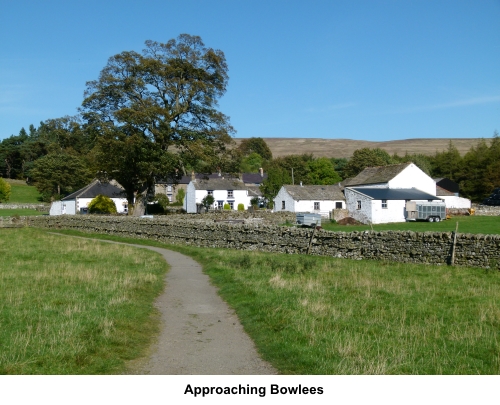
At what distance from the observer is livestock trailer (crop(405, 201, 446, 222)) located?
59875 mm

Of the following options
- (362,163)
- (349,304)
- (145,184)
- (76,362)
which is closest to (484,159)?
(362,163)

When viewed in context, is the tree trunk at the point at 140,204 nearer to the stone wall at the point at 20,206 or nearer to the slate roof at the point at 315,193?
the slate roof at the point at 315,193

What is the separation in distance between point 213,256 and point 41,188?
3266 inches

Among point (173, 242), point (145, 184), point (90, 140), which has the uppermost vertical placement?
point (90, 140)

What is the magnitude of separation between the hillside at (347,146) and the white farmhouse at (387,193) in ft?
243

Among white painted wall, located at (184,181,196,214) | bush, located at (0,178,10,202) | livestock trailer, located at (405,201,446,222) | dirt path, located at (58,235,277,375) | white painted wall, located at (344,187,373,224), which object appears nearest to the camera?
dirt path, located at (58,235,277,375)

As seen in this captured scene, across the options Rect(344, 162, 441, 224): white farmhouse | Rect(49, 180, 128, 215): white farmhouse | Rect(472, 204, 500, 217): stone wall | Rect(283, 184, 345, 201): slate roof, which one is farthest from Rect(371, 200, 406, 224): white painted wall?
Rect(49, 180, 128, 215): white farmhouse

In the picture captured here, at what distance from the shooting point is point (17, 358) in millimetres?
7426

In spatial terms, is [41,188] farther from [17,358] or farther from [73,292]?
[17,358]

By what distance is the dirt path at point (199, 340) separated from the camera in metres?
7.48


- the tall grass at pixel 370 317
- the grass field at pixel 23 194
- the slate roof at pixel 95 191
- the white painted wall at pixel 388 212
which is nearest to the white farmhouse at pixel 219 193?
the slate roof at pixel 95 191

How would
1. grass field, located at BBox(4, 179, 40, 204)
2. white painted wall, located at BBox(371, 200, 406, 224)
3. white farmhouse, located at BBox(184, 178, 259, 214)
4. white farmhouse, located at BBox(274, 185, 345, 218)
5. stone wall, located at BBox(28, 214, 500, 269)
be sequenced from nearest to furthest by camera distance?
stone wall, located at BBox(28, 214, 500, 269)
white painted wall, located at BBox(371, 200, 406, 224)
white farmhouse, located at BBox(274, 185, 345, 218)
white farmhouse, located at BBox(184, 178, 259, 214)
grass field, located at BBox(4, 179, 40, 204)

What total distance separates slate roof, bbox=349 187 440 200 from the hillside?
79.8 meters

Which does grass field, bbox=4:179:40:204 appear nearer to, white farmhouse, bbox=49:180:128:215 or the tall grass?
white farmhouse, bbox=49:180:128:215
